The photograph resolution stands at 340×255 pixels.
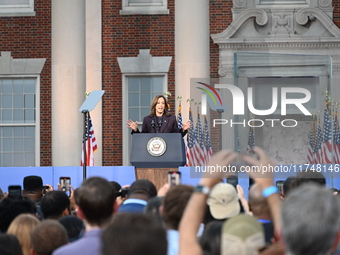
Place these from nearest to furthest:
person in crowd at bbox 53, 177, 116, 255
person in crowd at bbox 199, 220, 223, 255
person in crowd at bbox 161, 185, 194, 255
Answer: person in crowd at bbox 199, 220, 223, 255 → person in crowd at bbox 53, 177, 116, 255 → person in crowd at bbox 161, 185, 194, 255

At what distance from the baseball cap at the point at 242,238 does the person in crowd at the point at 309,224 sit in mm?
494

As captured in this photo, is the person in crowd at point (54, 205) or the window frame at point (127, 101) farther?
the window frame at point (127, 101)

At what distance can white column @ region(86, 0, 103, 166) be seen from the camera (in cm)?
1892

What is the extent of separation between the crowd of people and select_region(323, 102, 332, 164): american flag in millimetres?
3499

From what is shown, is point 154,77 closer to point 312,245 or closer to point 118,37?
point 118,37

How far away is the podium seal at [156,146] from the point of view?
11.7 metres

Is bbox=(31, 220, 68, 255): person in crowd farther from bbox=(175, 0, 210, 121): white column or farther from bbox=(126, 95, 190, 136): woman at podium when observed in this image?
bbox=(175, 0, 210, 121): white column

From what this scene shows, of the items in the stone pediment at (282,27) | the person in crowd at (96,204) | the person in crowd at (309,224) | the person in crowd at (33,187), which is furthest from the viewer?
the stone pediment at (282,27)

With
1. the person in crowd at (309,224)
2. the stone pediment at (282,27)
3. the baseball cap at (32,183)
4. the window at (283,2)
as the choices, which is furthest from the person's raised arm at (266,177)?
the window at (283,2)

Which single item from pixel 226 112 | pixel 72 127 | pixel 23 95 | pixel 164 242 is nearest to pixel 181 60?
pixel 72 127

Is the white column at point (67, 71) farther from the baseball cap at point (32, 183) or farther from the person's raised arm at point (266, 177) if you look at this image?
the person's raised arm at point (266, 177)

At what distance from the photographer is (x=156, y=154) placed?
1171 cm

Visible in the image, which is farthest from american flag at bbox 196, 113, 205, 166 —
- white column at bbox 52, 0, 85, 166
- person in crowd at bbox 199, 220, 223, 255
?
person in crowd at bbox 199, 220, 223, 255

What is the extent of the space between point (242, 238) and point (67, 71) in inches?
620
